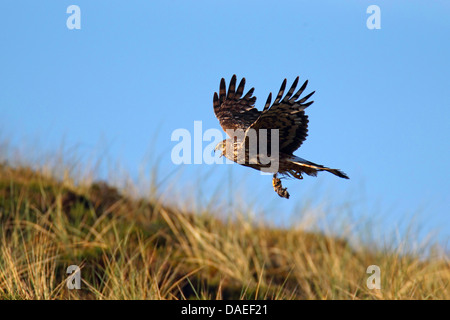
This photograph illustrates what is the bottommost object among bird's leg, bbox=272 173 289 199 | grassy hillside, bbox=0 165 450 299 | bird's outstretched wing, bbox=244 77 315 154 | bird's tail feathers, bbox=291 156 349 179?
grassy hillside, bbox=0 165 450 299

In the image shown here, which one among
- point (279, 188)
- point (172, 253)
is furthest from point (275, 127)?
point (172, 253)

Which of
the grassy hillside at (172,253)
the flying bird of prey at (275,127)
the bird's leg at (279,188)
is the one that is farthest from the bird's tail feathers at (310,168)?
the grassy hillside at (172,253)

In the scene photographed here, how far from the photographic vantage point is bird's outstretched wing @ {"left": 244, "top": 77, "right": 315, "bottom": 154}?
260 cm

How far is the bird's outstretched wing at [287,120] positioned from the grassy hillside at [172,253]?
4.83 m

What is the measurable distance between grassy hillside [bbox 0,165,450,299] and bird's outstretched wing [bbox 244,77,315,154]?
483 cm

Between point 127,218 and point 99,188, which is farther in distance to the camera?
point 99,188

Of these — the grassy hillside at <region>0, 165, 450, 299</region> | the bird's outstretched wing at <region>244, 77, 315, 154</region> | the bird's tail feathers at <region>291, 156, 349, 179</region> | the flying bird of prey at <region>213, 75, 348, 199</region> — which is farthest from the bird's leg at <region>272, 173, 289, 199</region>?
the grassy hillside at <region>0, 165, 450, 299</region>

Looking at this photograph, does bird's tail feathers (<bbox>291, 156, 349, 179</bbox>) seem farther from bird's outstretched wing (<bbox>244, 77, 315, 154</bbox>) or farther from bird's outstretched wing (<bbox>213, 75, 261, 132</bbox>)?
bird's outstretched wing (<bbox>213, 75, 261, 132</bbox>)

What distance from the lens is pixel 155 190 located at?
39.5ft

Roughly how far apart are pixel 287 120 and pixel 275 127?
0.43 ft

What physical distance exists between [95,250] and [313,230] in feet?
17.0

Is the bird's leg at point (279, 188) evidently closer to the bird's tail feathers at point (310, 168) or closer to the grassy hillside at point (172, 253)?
the bird's tail feathers at point (310, 168)

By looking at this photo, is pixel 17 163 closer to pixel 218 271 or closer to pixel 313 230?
pixel 218 271
